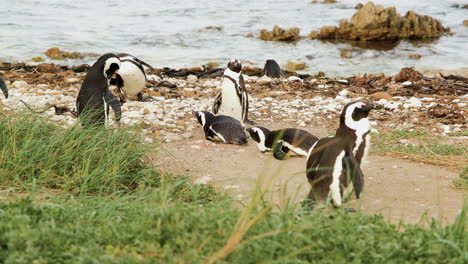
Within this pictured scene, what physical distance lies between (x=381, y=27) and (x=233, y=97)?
1151 centimetres

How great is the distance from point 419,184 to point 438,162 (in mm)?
736

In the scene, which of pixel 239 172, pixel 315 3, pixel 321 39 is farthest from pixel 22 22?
pixel 239 172

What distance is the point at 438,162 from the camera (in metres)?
5.85

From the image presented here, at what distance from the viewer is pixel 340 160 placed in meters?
4.50

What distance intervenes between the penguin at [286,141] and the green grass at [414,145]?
0.72m

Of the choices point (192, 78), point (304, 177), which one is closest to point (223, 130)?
point (304, 177)

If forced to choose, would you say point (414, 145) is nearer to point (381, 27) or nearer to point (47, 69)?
point (47, 69)

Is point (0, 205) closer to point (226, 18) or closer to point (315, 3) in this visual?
point (226, 18)

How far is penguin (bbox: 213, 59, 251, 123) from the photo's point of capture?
327 inches

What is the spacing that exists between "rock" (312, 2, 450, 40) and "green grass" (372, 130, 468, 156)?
12.0m

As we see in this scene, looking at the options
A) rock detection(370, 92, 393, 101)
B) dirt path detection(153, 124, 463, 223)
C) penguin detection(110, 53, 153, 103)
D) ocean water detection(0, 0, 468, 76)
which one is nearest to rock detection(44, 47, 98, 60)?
ocean water detection(0, 0, 468, 76)

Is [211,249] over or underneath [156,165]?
over

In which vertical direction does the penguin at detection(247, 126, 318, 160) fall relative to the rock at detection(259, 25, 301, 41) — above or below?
below

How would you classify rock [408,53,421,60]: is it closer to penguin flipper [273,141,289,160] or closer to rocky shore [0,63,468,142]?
rocky shore [0,63,468,142]
